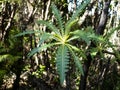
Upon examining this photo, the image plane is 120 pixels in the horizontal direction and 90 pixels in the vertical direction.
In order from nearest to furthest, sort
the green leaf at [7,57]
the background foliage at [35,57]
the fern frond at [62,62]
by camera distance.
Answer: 1. the fern frond at [62,62]
2. the green leaf at [7,57]
3. the background foliage at [35,57]

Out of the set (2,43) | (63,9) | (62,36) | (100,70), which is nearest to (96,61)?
(100,70)

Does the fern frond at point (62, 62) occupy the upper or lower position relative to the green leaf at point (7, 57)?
upper

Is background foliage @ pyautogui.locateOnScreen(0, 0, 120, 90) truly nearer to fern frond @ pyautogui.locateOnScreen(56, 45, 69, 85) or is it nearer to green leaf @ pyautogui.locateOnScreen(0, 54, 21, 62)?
green leaf @ pyautogui.locateOnScreen(0, 54, 21, 62)

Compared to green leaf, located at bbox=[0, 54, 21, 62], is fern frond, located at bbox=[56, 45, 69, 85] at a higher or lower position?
higher

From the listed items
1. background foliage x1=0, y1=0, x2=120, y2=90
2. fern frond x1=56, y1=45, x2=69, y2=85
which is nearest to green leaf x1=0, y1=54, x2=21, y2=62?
background foliage x1=0, y1=0, x2=120, y2=90

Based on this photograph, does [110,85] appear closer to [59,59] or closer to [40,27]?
[40,27]

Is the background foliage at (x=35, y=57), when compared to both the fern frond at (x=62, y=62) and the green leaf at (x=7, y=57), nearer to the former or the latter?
the green leaf at (x=7, y=57)

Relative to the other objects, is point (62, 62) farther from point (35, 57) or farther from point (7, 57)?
point (35, 57)

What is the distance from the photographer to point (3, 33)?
8.81m

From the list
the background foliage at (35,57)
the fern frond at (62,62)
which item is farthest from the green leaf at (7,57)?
the fern frond at (62,62)

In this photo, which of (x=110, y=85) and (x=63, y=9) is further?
(x=63, y=9)

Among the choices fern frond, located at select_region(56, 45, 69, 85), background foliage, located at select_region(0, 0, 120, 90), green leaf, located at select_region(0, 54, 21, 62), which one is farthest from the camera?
background foliage, located at select_region(0, 0, 120, 90)

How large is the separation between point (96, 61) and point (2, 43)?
13.4ft

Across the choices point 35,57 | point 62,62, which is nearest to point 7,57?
point 35,57
